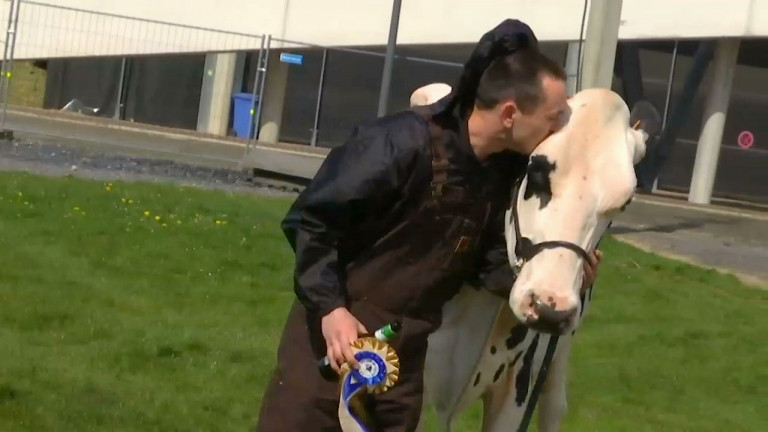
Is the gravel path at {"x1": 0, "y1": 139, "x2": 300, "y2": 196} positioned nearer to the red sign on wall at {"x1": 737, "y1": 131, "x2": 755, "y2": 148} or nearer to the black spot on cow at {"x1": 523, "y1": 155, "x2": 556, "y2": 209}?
the black spot on cow at {"x1": 523, "y1": 155, "x2": 556, "y2": 209}

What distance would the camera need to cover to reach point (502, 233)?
4.35 meters

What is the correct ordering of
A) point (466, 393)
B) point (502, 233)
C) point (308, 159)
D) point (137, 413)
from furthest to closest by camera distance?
point (308, 159) → point (137, 413) → point (466, 393) → point (502, 233)

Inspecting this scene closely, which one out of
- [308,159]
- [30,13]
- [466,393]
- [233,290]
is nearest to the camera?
[466,393]

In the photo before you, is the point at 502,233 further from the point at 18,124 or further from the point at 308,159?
the point at 18,124

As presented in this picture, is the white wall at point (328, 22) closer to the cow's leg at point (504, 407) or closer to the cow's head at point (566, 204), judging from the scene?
the cow's leg at point (504, 407)

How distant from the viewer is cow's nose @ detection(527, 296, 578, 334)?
378cm

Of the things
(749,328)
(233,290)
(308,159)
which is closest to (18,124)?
(308,159)

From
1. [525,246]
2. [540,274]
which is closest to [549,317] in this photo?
[540,274]

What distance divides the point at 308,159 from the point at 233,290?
27.1 ft

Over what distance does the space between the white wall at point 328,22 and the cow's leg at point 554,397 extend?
16.9 m

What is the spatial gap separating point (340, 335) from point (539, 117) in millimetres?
850

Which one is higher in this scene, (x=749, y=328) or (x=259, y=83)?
(x=259, y=83)

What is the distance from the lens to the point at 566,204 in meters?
3.98

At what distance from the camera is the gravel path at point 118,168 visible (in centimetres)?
1624
